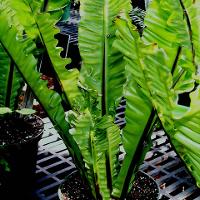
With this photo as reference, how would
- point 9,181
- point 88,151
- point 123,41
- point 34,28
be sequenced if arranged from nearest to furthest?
point 123,41 < point 88,151 < point 34,28 < point 9,181

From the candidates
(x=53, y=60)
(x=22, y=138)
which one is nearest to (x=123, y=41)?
(x=53, y=60)

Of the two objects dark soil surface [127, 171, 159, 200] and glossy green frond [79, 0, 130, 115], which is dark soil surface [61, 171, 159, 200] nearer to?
dark soil surface [127, 171, 159, 200]

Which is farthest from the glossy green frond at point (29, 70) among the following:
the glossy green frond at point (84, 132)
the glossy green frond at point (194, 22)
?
the glossy green frond at point (194, 22)

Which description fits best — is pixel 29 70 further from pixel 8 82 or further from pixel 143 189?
pixel 143 189

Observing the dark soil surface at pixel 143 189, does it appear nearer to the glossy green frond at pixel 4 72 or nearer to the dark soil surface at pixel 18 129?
the dark soil surface at pixel 18 129

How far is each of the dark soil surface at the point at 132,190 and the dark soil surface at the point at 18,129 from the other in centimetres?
18

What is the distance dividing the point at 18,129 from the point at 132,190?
0.37m

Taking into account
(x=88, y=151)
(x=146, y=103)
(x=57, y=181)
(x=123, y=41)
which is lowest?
(x=57, y=181)

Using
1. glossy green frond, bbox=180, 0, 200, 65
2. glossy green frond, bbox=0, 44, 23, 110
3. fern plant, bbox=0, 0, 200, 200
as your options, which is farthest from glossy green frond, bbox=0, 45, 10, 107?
A: glossy green frond, bbox=180, 0, 200, 65

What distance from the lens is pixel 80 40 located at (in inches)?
36.2

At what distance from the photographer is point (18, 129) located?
1159mm

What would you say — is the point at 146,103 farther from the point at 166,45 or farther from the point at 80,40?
the point at 80,40

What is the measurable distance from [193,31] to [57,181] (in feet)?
1.95

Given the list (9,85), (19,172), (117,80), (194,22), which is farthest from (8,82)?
(194,22)
